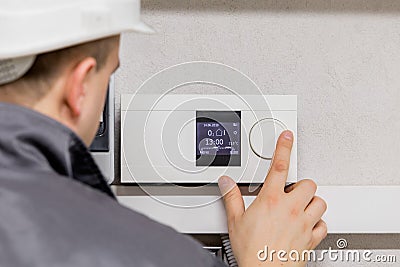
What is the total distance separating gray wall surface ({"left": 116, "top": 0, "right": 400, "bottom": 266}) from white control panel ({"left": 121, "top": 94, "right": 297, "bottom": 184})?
0.19 ft

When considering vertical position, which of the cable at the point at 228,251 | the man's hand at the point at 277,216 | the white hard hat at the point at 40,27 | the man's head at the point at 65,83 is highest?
the white hard hat at the point at 40,27

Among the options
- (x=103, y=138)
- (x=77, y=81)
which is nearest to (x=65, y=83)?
(x=77, y=81)

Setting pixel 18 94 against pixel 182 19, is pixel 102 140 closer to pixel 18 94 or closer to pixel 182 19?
pixel 182 19

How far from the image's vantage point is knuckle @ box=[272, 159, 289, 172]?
1066 millimetres

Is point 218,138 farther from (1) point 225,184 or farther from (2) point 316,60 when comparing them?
(2) point 316,60

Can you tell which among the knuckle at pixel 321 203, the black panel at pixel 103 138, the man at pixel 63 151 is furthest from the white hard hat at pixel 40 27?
the knuckle at pixel 321 203

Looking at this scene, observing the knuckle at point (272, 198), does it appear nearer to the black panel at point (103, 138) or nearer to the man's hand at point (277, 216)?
the man's hand at point (277, 216)

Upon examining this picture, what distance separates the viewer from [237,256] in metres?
1.03

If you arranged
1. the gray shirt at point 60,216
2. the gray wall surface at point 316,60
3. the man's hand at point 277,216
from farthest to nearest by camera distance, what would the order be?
the gray wall surface at point 316,60 < the man's hand at point 277,216 < the gray shirt at point 60,216

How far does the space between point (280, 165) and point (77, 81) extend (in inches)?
17.2

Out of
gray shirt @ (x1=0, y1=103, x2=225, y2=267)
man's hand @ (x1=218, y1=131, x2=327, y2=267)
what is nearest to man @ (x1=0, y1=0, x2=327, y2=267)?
gray shirt @ (x1=0, y1=103, x2=225, y2=267)

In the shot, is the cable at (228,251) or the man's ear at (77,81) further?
the cable at (228,251)

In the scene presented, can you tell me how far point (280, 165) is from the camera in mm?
1068

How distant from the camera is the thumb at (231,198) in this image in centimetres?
106
